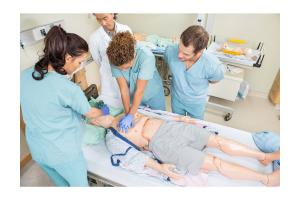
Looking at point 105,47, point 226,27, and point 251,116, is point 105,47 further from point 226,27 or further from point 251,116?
point 251,116

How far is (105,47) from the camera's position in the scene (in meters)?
1.89

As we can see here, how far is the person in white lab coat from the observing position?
175 cm

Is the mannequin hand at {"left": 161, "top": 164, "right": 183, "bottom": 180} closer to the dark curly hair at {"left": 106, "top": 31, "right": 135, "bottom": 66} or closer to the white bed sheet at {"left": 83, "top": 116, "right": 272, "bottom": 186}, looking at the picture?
the white bed sheet at {"left": 83, "top": 116, "right": 272, "bottom": 186}

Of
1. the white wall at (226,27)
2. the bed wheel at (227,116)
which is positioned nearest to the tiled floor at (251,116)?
the bed wheel at (227,116)

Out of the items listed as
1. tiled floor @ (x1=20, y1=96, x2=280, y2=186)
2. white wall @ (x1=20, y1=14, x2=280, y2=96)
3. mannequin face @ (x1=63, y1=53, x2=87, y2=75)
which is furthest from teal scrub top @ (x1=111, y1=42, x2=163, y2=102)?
tiled floor @ (x1=20, y1=96, x2=280, y2=186)

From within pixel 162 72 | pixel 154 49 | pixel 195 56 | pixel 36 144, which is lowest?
pixel 162 72

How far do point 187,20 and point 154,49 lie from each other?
0.66 metres

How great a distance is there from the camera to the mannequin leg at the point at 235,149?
4.77 feet

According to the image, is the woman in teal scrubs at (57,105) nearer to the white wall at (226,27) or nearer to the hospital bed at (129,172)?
the hospital bed at (129,172)

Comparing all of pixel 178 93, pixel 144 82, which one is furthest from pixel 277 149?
pixel 144 82

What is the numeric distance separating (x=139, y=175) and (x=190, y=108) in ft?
2.48

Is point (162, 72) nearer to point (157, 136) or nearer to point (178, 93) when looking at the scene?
point (178, 93)

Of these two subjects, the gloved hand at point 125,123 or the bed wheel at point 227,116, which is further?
the bed wheel at point 227,116

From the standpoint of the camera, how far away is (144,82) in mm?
1548
